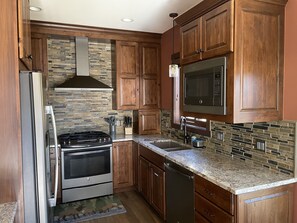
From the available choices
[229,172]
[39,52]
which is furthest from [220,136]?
[39,52]

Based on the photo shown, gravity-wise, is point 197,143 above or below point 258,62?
below

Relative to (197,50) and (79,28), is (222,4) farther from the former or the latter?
(79,28)

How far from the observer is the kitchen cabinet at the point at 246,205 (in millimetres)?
1627

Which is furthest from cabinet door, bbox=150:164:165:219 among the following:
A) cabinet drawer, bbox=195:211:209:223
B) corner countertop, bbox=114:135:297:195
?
cabinet drawer, bbox=195:211:209:223

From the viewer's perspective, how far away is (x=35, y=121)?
1748 millimetres

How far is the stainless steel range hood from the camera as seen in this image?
3463 mm

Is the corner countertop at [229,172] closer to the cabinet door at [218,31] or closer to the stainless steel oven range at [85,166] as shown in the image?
the cabinet door at [218,31]

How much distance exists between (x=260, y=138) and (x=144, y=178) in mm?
1853

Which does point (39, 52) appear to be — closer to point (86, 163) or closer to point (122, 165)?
point (86, 163)

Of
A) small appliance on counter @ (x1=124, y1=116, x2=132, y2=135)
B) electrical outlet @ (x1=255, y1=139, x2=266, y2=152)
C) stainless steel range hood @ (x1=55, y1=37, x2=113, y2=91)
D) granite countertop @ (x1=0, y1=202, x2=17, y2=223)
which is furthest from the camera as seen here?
small appliance on counter @ (x1=124, y1=116, x2=132, y2=135)

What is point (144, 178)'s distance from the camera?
3.33 meters

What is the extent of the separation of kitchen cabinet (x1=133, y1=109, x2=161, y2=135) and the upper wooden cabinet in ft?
0.37

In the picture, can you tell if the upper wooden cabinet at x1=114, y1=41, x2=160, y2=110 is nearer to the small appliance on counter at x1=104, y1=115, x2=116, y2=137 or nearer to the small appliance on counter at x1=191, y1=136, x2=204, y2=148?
the small appliance on counter at x1=104, y1=115, x2=116, y2=137

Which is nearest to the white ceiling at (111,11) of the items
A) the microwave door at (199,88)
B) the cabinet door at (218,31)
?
the cabinet door at (218,31)
